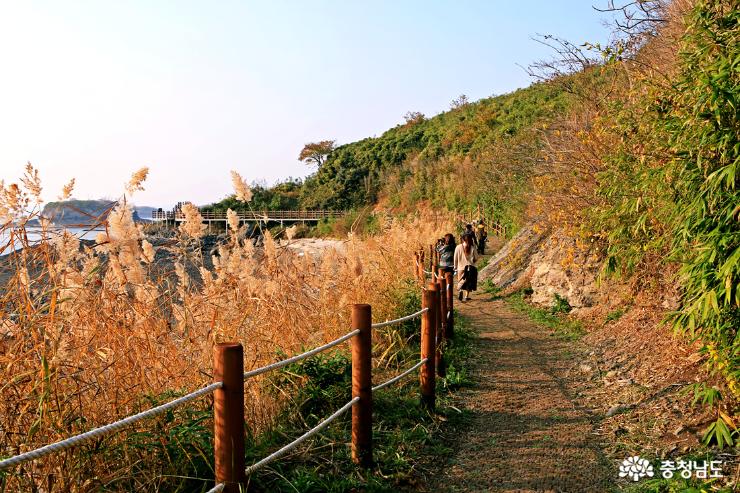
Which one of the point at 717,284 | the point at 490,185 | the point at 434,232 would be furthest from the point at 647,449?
the point at 490,185

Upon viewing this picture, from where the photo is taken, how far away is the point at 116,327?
3.78 metres

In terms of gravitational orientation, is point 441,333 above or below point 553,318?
above

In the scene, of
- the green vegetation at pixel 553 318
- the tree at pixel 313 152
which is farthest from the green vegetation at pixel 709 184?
the tree at pixel 313 152

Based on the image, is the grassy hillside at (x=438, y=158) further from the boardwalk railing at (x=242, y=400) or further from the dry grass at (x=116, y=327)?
the dry grass at (x=116, y=327)

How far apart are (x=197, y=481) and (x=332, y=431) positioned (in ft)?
4.98

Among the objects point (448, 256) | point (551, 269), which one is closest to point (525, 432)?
point (551, 269)

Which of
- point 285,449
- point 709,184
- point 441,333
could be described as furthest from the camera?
point 441,333

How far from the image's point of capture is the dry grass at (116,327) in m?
2.86

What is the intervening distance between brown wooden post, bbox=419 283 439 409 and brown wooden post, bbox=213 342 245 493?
3.05 m

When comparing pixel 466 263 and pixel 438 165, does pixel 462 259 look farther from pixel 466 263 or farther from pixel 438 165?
pixel 438 165

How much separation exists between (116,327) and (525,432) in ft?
11.1

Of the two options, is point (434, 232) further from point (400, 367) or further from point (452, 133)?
point (452, 133)

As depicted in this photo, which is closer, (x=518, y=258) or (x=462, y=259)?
(x=462, y=259)

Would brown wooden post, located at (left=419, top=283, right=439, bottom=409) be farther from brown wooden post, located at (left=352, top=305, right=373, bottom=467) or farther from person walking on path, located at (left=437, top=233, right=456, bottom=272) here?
person walking on path, located at (left=437, top=233, right=456, bottom=272)
